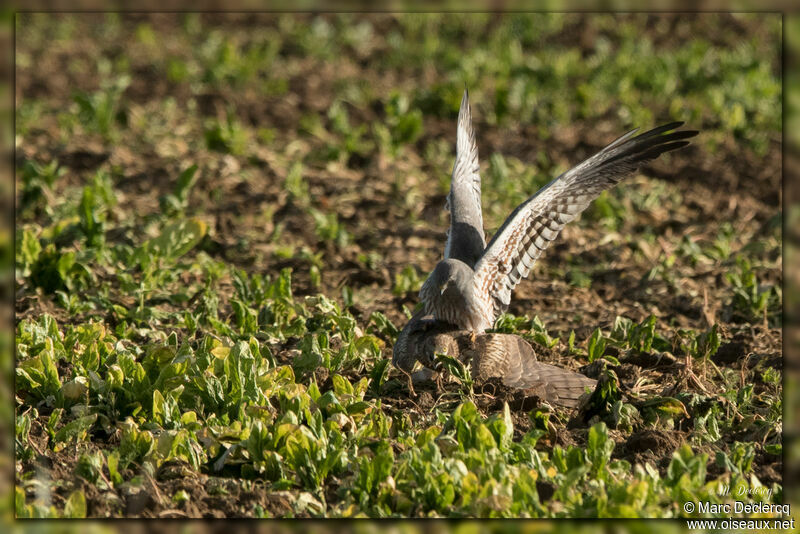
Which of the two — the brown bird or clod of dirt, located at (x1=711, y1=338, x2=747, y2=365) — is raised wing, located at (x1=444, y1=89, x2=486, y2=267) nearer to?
the brown bird

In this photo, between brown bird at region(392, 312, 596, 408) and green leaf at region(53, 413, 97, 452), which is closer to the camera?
green leaf at region(53, 413, 97, 452)

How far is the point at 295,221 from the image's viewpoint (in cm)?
774

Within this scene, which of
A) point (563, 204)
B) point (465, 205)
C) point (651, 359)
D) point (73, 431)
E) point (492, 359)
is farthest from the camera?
point (465, 205)

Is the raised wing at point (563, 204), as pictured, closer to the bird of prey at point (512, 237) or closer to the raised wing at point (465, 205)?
the bird of prey at point (512, 237)

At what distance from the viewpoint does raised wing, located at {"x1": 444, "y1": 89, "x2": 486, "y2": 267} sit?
5.86 metres

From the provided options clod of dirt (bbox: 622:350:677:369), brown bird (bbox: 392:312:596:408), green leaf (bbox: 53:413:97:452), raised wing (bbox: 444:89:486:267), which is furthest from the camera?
raised wing (bbox: 444:89:486:267)

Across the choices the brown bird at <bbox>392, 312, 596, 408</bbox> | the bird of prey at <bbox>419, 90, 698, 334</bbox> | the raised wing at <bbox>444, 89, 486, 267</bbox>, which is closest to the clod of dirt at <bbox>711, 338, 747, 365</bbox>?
the brown bird at <bbox>392, 312, 596, 408</bbox>

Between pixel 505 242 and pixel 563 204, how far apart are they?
1.48ft

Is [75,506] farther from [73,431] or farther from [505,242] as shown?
[505,242]

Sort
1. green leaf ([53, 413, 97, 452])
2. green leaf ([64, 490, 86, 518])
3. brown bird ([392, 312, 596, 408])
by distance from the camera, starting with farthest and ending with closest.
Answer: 1. brown bird ([392, 312, 596, 408])
2. green leaf ([53, 413, 97, 452])
3. green leaf ([64, 490, 86, 518])

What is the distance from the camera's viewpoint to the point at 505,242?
5.54 metres

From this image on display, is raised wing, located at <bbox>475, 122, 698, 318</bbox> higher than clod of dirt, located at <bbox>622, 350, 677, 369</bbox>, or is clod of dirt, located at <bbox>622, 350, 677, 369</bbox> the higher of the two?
raised wing, located at <bbox>475, 122, 698, 318</bbox>

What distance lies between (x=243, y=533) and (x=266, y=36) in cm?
963

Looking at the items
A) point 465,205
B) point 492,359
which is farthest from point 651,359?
point 465,205
